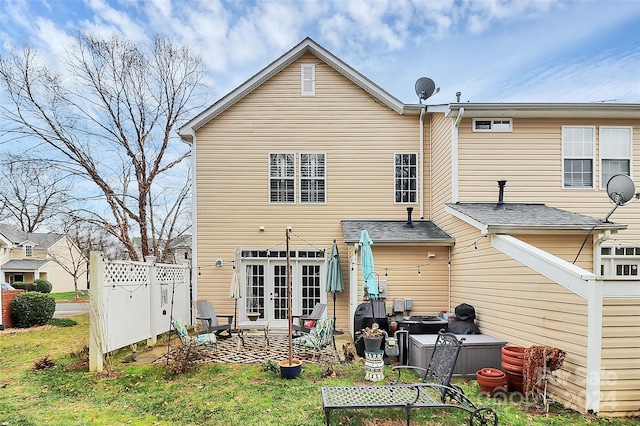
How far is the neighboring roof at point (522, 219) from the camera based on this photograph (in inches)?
268

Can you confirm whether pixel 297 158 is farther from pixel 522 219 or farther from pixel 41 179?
pixel 41 179

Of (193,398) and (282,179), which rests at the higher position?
(282,179)

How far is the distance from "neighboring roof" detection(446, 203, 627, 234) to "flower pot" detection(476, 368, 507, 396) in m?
2.60

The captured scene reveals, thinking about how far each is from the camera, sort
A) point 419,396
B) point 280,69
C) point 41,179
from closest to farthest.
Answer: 1. point 419,396
2. point 280,69
3. point 41,179

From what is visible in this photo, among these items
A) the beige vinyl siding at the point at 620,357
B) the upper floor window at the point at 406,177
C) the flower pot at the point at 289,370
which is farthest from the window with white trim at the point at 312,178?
the beige vinyl siding at the point at 620,357

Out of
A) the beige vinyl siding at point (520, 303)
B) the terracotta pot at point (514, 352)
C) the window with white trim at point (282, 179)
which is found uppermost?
the window with white trim at point (282, 179)

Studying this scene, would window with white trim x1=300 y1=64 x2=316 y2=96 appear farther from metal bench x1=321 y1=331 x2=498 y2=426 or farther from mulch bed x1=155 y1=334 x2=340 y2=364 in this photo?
metal bench x1=321 y1=331 x2=498 y2=426

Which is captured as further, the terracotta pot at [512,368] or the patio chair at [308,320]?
the patio chair at [308,320]

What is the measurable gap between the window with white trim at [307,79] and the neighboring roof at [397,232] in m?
4.11

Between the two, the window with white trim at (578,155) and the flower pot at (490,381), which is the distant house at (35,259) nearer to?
the flower pot at (490,381)

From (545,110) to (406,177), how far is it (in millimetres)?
3904

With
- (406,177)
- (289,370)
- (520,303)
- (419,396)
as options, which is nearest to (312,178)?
(406,177)

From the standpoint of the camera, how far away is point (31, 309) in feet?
38.7

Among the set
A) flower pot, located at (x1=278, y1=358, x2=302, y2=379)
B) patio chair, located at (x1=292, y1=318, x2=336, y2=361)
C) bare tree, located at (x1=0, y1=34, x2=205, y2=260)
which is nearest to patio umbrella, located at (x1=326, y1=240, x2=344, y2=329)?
patio chair, located at (x1=292, y1=318, x2=336, y2=361)
